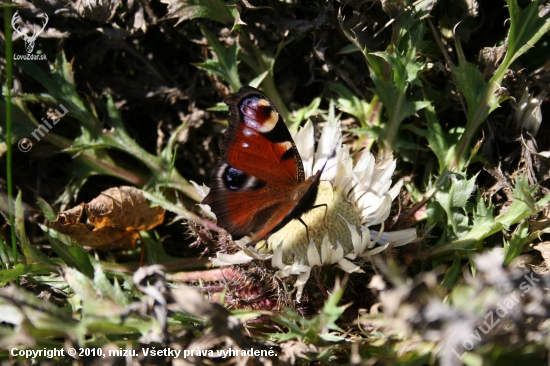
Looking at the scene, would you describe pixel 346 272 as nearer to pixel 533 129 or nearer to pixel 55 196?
pixel 533 129

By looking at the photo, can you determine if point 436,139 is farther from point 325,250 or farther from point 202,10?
point 202,10

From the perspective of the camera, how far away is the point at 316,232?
6.22 feet

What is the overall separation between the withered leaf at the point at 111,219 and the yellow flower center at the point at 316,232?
0.65 m

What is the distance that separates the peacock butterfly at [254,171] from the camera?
5.87 feet

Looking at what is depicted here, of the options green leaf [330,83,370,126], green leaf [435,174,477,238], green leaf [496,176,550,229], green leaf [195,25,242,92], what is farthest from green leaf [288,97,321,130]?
green leaf [496,176,550,229]

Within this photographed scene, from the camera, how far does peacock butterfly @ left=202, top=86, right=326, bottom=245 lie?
179 centimetres

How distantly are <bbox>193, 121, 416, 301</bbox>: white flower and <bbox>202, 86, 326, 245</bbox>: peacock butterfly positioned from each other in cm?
10

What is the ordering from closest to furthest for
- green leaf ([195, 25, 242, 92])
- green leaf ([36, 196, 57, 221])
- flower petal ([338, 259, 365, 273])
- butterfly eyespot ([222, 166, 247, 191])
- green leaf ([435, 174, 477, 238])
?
flower petal ([338, 259, 365, 273]) → butterfly eyespot ([222, 166, 247, 191]) → green leaf ([435, 174, 477, 238]) → green leaf ([36, 196, 57, 221]) → green leaf ([195, 25, 242, 92])

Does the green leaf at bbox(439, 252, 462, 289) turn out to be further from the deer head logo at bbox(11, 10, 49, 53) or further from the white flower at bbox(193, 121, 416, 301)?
the deer head logo at bbox(11, 10, 49, 53)

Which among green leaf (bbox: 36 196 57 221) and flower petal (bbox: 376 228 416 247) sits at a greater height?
green leaf (bbox: 36 196 57 221)

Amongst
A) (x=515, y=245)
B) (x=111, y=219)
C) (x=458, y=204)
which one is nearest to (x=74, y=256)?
(x=111, y=219)

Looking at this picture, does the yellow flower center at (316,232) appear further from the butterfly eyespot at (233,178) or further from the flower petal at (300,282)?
the butterfly eyespot at (233,178)

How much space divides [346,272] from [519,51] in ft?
3.59

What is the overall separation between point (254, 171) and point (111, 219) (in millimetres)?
753
